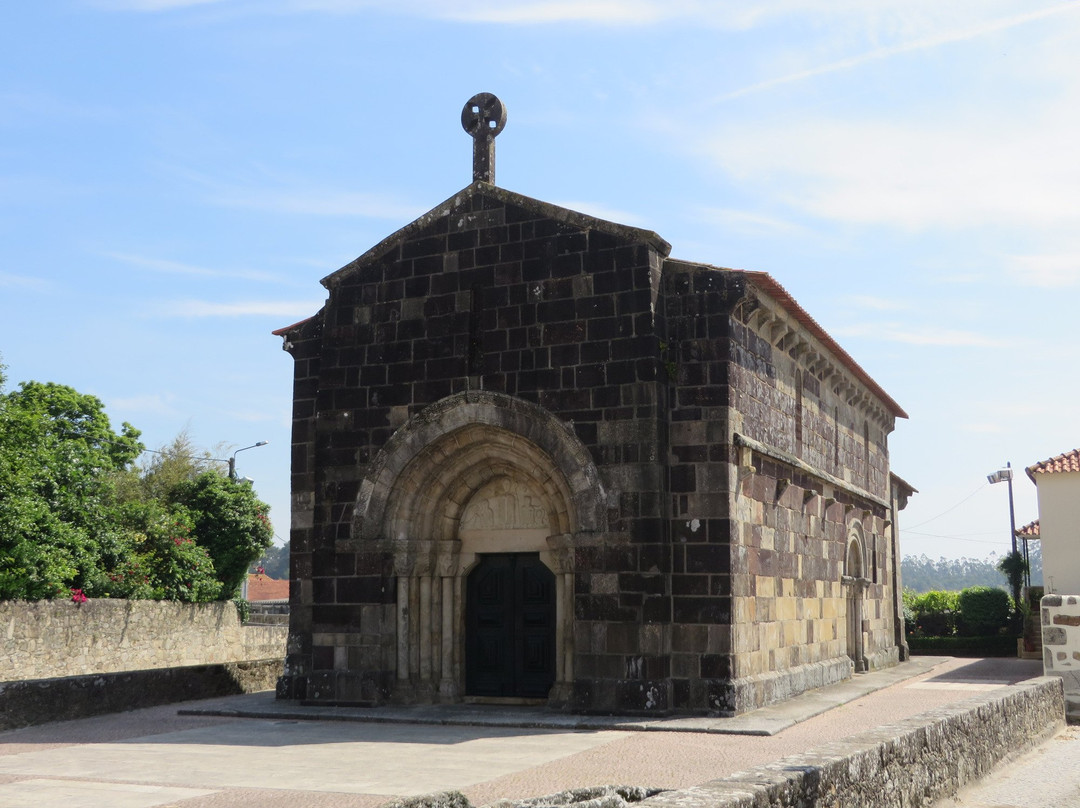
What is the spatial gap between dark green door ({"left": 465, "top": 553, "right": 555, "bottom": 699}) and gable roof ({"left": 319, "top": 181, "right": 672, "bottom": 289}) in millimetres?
4245

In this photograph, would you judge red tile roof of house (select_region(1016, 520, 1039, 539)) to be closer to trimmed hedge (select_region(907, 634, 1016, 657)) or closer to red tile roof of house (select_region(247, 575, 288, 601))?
trimmed hedge (select_region(907, 634, 1016, 657))

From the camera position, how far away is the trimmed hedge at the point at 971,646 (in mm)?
30828

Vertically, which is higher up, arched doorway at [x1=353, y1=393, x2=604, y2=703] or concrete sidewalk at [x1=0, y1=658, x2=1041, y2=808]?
arched doorway at [x1=353, y1=393, x2=604, y2=703]

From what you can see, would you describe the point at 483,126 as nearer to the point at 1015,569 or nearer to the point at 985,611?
the point at 985,611

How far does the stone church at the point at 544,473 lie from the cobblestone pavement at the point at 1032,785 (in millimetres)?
3154

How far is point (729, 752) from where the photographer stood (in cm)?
998

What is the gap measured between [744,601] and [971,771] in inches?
163

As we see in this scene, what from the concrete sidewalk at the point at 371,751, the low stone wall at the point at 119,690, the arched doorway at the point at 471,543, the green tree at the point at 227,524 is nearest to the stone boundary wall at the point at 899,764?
the concrete sidewalk at the point at 371,751

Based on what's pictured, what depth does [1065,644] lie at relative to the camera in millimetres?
13961

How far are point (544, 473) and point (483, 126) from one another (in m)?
5.07

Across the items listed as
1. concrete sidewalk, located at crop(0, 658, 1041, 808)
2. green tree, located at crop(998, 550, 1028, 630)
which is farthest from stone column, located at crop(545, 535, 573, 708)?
green tree, located at crop(998, 550, 1028, 630)

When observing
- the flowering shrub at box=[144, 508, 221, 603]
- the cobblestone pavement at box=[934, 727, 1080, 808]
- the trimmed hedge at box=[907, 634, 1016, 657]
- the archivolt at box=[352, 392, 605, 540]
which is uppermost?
the archivolt at box=[352, 392, 605, 540]

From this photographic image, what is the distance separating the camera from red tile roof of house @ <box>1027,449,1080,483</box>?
90.5 ft

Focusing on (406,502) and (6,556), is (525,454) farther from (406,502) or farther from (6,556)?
(6,556)
